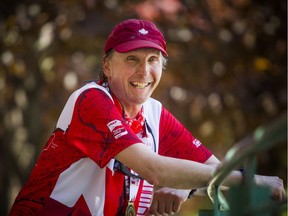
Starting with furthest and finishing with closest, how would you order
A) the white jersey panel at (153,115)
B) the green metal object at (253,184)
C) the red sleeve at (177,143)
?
the red sleeve at (177,143), the white jersey panel at (153,115), the green metal object at (253,184)

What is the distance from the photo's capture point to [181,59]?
16.7 meters

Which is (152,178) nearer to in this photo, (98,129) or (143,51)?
(98,129)

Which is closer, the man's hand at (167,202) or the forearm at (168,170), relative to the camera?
the forearm at (168,170)

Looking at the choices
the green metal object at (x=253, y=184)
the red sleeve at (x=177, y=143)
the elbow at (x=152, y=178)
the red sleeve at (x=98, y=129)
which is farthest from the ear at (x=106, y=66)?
the green metal object at (x=253, y=184)

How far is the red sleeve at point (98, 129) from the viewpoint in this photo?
16.3ft

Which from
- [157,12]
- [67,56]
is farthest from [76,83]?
[157,12]

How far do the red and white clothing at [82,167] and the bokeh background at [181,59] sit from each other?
9.04 m

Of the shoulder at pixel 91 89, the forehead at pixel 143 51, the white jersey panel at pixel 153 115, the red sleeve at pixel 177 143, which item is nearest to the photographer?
the shoulder at pixel 91 89

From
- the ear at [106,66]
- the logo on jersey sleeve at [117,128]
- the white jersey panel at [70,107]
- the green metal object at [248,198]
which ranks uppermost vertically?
the ear at [106,66]

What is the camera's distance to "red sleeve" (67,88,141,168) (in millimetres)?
4977

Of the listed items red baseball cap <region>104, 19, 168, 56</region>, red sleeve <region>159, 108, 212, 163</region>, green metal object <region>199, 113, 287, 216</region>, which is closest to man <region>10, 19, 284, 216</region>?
red baseball cap <region>104, 19, 168, 56</region>

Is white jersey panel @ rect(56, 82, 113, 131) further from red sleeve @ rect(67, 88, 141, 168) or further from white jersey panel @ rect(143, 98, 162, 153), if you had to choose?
white jersey panel @ rect(143, 98, 162, 153)

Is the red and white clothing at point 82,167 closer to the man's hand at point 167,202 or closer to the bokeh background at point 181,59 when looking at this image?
the man's hand at point 167,202

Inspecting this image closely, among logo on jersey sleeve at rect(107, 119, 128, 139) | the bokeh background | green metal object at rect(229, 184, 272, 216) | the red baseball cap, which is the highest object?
the bokeh background
